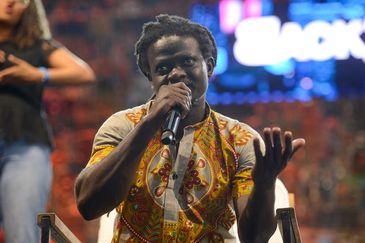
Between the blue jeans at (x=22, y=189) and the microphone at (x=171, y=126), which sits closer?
the microphone at (x=171, y=126)

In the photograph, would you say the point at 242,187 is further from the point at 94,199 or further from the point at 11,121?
the point at 11,121

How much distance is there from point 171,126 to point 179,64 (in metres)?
0.29

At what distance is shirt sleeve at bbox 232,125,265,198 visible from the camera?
1939 millimetres

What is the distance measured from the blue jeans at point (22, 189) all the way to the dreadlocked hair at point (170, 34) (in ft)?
1.71

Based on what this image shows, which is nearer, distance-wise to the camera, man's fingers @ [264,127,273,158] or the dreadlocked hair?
man's fingers @ [264,127,273,158]

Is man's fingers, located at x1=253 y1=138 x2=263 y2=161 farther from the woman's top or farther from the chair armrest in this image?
the woman's top

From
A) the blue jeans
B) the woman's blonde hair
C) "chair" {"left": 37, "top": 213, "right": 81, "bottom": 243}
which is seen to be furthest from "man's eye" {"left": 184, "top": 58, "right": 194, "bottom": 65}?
the woman's blonde hair

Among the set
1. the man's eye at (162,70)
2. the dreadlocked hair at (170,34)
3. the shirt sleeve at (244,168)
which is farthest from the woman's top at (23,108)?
the shirt sleeve at (244,168)

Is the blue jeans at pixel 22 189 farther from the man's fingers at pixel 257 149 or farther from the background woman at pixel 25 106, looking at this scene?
the man's fingers at pixel 257 149

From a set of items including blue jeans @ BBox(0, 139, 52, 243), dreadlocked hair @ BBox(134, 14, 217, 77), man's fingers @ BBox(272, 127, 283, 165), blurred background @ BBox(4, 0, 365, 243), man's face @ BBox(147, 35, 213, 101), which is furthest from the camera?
blurred background @ BBox(4, 0, 365, 243)

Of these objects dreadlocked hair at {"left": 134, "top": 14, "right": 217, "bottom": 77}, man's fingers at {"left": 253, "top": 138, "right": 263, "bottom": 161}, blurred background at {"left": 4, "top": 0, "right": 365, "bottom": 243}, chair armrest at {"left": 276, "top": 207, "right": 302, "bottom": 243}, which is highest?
blurred background at {"left": 4, "top": 0, "right": 365, "bottom": 243}

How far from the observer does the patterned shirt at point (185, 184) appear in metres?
1.94

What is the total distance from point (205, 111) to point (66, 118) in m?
5.49

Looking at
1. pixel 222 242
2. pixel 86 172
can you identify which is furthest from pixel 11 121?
pixel 222 242
